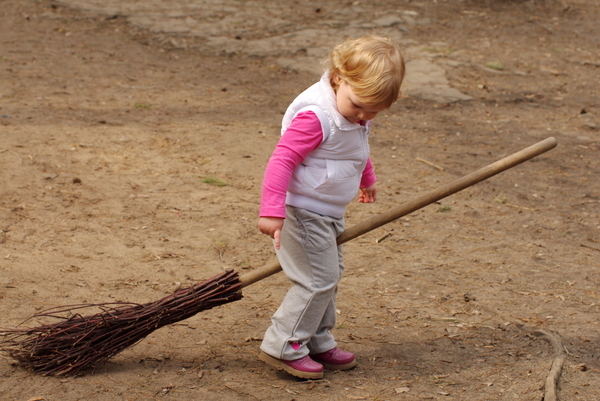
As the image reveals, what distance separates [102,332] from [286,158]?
3.78 feet

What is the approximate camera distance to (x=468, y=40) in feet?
28.9

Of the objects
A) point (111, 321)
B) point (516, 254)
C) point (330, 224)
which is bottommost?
point (516, 254)

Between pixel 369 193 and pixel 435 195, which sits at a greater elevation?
pixel 435 195

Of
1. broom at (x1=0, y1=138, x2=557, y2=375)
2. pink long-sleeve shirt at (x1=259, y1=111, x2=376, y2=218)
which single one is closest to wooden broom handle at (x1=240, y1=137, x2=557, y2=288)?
broom at (x1=0, y1=138, x2=557, y2=375)

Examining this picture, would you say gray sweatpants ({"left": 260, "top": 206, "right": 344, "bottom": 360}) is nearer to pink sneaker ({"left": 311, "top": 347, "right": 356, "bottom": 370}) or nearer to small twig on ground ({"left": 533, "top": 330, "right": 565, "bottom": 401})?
pink sneaker ({"left": 311, "top": 347, "right": 356, "bottom": 370})

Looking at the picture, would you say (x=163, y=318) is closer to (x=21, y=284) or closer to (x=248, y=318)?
(x=248, y=318)

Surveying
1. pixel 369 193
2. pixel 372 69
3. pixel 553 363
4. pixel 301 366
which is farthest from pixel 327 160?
pixel 553 363

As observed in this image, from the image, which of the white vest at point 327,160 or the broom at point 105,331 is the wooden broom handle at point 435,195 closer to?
the white vest at point 327,160

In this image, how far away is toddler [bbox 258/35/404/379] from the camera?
2451 mm

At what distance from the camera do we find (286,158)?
8.26ft

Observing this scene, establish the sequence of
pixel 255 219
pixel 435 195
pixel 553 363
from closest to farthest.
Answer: pixel 435 195 < pixel 553 363 < pixel 255 219

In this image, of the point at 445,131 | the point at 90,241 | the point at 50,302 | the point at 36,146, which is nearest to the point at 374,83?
the point at 50,302

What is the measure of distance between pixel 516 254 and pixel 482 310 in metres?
0.74

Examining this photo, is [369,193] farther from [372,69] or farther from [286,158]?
[372,69]
